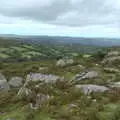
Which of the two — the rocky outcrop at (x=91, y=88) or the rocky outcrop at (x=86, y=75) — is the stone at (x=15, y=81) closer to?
the rocky outcrop at (x=86, y=75)

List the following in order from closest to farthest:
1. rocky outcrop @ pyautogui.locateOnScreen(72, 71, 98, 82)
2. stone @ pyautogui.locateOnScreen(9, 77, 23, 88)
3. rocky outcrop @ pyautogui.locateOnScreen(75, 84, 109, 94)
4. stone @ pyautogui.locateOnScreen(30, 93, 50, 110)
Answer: stone @ pyautogui.locateOnScreen(30, 93, 50, 110), rocky outcrop @ pyautogui.locateOnScreen(75, 84, 109, 94), rocky outcrop @ pyautogui.locateOnScreen(72, 71, 98, 82), stone @ pyautogui.locateOnScreen(9, 77, 23, 88)

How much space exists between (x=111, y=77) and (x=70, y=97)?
9639 millimetres

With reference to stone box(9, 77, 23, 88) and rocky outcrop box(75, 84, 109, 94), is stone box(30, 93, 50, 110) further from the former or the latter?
stone box(9, 77, 23, 88)

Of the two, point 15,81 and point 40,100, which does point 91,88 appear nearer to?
point 40,100

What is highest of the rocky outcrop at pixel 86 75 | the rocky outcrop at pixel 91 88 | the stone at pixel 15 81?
the rocky outcrop at pixel 91 88

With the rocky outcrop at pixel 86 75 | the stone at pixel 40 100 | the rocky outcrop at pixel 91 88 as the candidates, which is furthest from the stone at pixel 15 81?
the stone at pixel 40 100

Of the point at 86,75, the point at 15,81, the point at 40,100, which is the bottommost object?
the point at 15,81

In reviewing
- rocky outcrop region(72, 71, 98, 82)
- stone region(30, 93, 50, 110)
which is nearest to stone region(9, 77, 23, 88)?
rocky outcrop region(72, 71, 98, 82)

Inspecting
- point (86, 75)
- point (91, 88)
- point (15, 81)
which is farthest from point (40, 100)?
point (15, 81)

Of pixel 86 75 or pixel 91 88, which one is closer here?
pixel 91 88

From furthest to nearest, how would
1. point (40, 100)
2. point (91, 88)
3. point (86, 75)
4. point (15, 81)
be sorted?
point (15, 81)
point (86, 75)
point (91, 88)
point (40, 100)

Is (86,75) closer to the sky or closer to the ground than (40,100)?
closer to the ground

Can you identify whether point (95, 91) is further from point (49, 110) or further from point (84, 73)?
point (84, 73)

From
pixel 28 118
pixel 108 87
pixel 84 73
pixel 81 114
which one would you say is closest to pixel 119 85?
pixel 108 87
